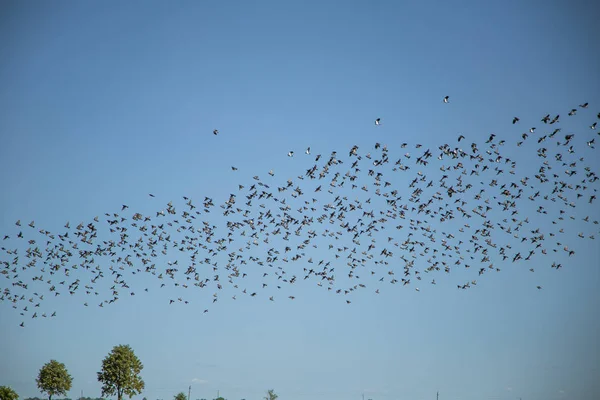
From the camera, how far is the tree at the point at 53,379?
115 meters

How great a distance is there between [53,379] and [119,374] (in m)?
23.1

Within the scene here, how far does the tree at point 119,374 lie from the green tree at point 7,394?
88.2 ft

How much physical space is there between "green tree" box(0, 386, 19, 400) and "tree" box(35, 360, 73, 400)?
4970 mm

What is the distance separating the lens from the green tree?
371 ft

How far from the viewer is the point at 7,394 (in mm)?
113812

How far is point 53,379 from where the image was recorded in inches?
4518

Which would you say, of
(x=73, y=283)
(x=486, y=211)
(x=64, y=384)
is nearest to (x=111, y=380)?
(x=64, y=384)

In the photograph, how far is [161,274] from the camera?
69938 millimetres

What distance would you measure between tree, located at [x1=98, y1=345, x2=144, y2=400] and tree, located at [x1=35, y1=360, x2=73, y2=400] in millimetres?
20179

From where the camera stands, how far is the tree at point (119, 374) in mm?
100500

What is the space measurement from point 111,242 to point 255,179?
2085 centimetres

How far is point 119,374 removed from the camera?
101 m

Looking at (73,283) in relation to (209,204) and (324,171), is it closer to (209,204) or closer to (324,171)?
(209,204)

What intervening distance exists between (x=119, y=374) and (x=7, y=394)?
30503mm
